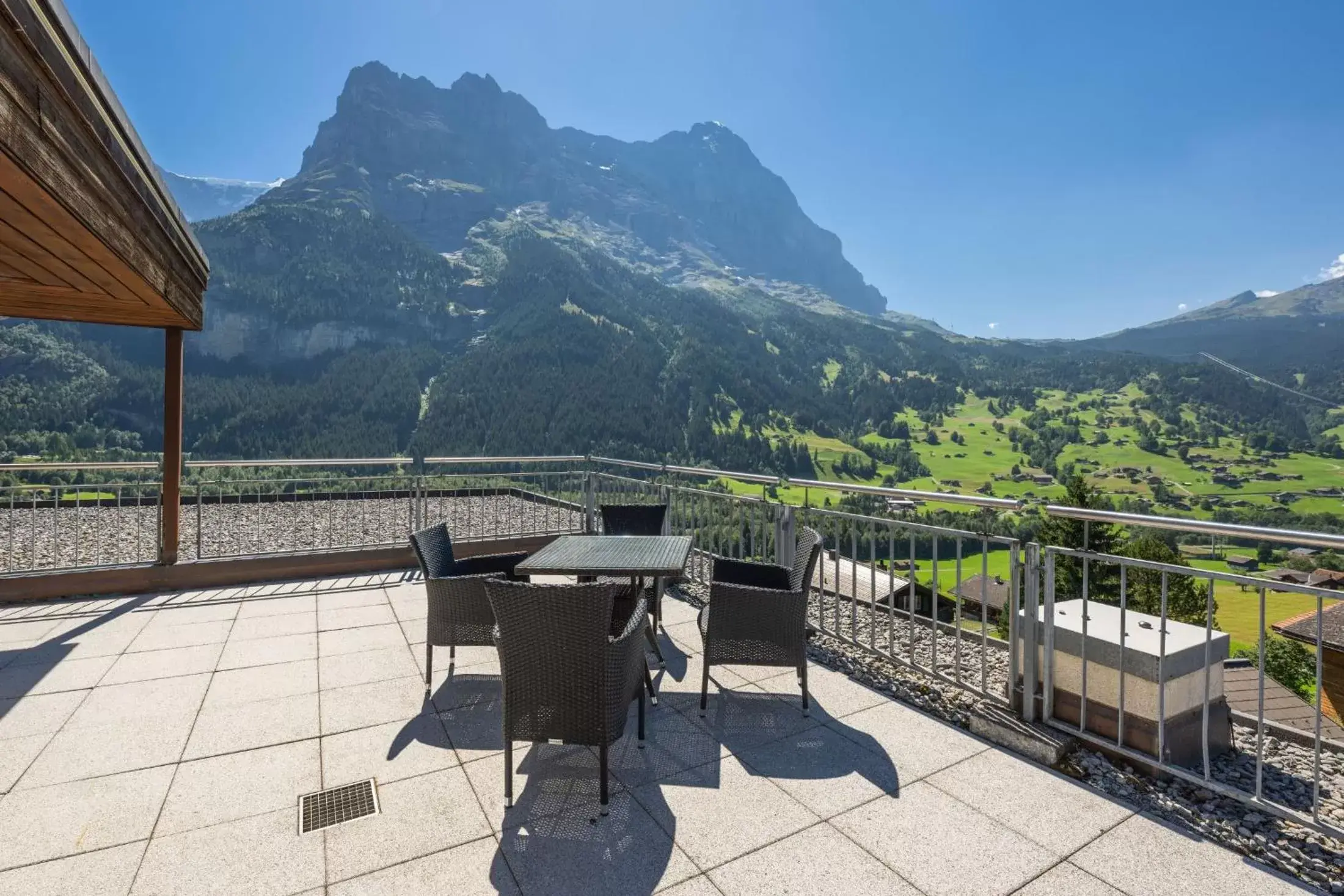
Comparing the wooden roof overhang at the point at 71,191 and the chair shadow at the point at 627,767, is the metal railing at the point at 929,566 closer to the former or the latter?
the chair shadow at the point at 627,767

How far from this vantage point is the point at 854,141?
2266 inches

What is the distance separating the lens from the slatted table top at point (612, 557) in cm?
326

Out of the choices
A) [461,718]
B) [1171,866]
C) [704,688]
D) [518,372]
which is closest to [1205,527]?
[1171,866]

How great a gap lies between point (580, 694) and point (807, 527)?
5.84 feet

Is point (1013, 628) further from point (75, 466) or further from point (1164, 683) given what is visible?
point (75, 466)

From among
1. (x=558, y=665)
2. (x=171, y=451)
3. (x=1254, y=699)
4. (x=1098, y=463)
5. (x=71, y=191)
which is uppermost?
(x=71, y=191)

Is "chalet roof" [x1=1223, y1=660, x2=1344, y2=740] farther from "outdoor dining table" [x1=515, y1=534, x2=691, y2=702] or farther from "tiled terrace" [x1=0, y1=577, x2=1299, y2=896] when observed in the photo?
"outdoor dining table" [x1=515, y1=534, x2=691, y2=702]

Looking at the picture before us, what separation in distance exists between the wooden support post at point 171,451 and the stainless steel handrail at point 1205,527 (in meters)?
7.04

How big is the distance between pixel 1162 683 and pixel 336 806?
10.6 ft

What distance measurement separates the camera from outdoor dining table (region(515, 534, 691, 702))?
3258mm

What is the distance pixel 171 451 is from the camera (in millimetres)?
5938

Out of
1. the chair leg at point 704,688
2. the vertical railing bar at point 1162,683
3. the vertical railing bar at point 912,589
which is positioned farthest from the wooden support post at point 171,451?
the vertical railing bar at point 1162,683

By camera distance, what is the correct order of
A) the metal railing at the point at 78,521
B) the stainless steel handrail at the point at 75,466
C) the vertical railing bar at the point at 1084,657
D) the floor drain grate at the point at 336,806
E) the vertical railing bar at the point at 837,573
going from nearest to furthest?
the floor drain grate at the point at 336,806, the vertical railing bar at the point at 1084,657, the vertical railing bar at the point at 837,573, the metal railing at the point at 78,521, the stainless steel handrail at the point at 75,466

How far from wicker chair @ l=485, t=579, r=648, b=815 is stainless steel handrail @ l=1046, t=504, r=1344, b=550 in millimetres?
2067
